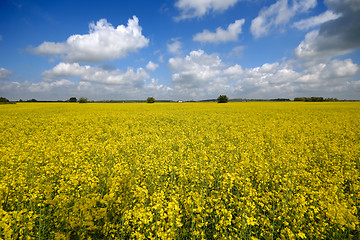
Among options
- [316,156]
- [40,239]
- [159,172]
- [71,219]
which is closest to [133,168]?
[159,172]

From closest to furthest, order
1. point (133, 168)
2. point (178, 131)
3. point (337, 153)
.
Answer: point (133, 168)
point (337, 153)
point (178, 131)

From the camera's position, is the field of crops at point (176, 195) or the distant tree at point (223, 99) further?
the distant tree at point (223, 99)

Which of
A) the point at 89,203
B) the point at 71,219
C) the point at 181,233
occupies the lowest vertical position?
the point at 181,233

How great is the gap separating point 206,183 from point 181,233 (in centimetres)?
184

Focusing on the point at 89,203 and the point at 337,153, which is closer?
the point at 89,203

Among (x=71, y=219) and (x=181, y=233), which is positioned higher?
(x=71, y=219)

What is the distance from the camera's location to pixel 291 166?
20.4 ft

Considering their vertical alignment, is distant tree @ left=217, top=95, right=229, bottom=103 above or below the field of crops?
above

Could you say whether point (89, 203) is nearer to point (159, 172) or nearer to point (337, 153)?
point (159, 172)

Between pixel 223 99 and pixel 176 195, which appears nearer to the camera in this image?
pixel 176 195

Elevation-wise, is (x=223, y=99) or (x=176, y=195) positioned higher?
(x=223, y=99)

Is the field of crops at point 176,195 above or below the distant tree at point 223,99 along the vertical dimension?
below

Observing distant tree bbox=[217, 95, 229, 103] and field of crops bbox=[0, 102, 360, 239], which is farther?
distant tree bbox=[217, 95, 229, 103]

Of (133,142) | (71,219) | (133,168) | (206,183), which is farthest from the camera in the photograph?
(133,142)
